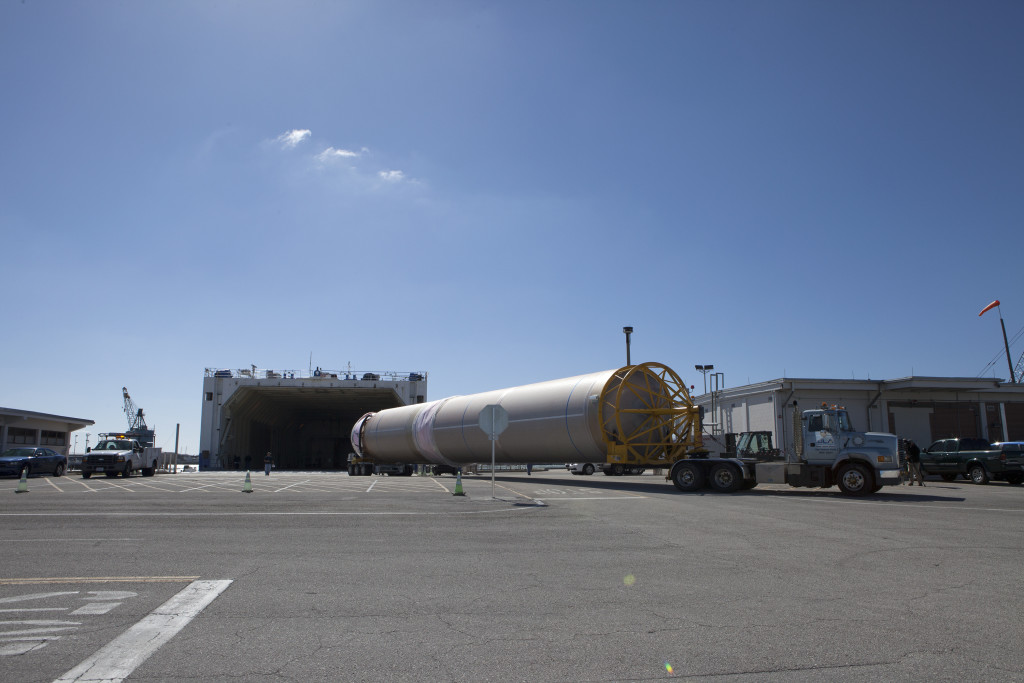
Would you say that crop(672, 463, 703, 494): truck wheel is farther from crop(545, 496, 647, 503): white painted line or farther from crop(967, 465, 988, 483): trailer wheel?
crop(967, 465, 988, 483): trailer wheel

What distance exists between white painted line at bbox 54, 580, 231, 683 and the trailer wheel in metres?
27.6

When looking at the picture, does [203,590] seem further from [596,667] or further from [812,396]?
[812,396]

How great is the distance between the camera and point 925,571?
25.0 ft

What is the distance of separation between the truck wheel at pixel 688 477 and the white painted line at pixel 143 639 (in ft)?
51.7

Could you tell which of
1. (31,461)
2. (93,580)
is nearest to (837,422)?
(93,580)

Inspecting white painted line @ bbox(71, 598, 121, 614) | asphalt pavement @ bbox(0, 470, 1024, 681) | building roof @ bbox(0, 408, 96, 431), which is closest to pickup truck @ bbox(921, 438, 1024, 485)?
asphalt pavement @ bbox(0, 470, 1024, 681)

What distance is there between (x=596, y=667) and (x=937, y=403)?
40.5m

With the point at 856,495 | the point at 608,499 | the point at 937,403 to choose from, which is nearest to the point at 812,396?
the point at 937,403

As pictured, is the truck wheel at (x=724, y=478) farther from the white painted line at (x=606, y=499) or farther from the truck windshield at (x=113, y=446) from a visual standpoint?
the truck windshield at (x=113, y=446)

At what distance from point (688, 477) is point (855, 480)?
4441mm

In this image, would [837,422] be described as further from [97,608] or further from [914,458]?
[97,608]

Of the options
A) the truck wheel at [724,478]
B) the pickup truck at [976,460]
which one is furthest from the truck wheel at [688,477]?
the pickup truck at [976,460]

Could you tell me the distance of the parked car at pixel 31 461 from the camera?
29.4 meters

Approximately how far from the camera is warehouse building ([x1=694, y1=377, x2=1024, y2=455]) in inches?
1406
